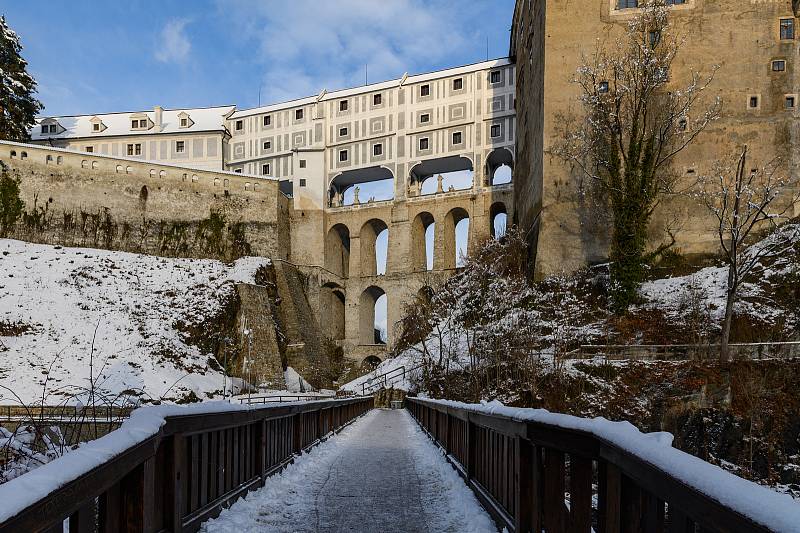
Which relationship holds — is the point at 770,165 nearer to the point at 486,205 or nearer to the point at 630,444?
the point at 486,205

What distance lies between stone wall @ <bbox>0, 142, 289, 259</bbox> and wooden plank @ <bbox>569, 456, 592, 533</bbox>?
50.0 meters

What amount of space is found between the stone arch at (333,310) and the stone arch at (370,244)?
294 centimetres

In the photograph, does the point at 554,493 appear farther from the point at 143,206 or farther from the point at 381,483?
the point at 143,206

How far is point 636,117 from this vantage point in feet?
111

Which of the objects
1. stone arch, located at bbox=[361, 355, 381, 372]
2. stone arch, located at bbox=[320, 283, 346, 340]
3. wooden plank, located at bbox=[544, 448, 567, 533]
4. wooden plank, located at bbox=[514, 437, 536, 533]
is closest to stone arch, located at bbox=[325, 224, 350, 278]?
stone arch, located at bbox=[320, 283, 346, 340]

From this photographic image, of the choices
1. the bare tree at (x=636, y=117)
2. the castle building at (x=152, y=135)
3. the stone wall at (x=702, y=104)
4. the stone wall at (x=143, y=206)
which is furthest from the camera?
the castle building at (x=152, y=135)

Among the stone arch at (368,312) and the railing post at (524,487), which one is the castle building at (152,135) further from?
the railing post at (524,487)

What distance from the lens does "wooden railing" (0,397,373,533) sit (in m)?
2.73

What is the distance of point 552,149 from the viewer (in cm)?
3650

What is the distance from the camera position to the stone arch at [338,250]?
56.5m

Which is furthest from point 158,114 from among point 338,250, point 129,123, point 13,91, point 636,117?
point 636,117

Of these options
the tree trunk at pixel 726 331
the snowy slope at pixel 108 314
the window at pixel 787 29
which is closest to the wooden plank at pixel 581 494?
the tree trunk at pixel 726 331

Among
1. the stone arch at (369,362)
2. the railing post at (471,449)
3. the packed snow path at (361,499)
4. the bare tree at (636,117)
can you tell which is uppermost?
the bare tree at (636,117)

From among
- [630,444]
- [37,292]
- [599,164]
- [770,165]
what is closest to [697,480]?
[630,444]
